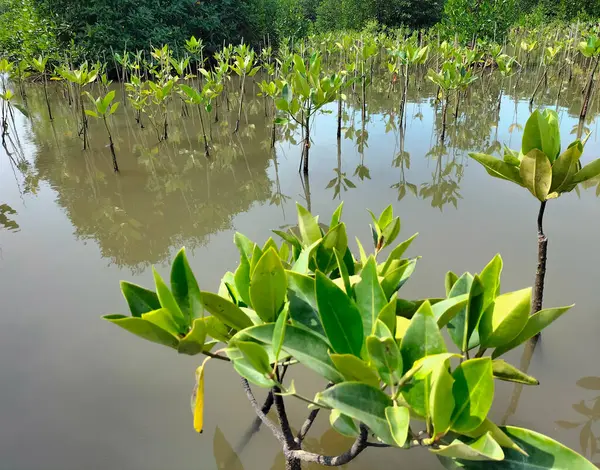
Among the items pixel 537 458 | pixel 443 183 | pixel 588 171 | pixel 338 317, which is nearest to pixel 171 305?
pixel 338 317

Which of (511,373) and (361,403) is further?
(511,373)

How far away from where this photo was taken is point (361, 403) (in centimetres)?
68

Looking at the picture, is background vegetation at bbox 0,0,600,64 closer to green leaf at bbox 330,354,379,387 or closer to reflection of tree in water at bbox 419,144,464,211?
reflection of tree in water at bbox 419,144,464,211

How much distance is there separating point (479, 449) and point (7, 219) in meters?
3.72

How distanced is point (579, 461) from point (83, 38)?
11691 millimetres

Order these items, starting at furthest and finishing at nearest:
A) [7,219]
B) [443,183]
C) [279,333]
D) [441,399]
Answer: [443,183] < [7,219] < [279,333] < [441,399]

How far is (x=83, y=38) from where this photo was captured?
383 inches

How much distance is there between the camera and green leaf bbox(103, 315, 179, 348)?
728mm

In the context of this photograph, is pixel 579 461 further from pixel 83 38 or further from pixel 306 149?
pixel 83 38

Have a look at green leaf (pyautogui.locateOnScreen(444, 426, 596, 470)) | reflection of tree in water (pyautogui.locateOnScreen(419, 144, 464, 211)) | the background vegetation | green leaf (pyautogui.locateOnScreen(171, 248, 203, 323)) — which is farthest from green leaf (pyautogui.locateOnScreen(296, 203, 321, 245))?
the background vegetation

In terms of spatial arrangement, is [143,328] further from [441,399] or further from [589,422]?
[589,422]

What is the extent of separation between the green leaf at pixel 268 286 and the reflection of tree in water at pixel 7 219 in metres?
3.03

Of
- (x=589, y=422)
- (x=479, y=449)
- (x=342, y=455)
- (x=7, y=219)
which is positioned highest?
(x=479, y=449)

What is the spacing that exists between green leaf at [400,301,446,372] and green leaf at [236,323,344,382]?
136mm
